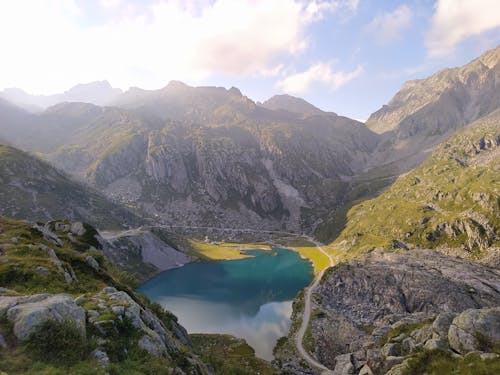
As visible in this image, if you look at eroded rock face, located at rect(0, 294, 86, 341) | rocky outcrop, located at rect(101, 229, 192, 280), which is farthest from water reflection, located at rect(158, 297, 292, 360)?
eroded rock face, located at rect(0, 294, 86, 341)

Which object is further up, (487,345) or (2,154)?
(2,154)

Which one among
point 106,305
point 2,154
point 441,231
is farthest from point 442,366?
point 2,154

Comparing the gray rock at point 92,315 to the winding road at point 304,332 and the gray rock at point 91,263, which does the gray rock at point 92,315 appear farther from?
the winding road at point 304,332

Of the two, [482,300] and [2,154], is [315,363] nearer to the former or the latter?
[482,300]

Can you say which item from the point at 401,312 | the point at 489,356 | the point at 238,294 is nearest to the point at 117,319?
the point at 489,356

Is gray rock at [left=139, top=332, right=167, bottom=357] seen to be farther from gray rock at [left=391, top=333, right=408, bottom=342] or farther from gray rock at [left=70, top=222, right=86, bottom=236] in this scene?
gray rock at [left=70, top=222, right=86, bottom=236]

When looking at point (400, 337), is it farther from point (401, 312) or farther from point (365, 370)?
point (401, 312)
